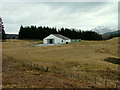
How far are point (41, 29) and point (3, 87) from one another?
3805 inches

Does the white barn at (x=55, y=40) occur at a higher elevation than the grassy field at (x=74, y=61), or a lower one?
higher

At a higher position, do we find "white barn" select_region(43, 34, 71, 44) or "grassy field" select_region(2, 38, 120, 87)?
"white barn" select_region(43, 34, 71, 44)

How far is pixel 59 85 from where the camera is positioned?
1202 centimetres

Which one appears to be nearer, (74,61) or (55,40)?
(74,61)

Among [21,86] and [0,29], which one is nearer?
[21,86]

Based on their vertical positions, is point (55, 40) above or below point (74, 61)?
above

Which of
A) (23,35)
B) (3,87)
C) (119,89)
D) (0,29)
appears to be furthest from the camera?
(23,35)

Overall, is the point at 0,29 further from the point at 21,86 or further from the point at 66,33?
the point at 21,86

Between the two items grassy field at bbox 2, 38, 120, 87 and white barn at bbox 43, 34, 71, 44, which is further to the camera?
white barn at bbox 43, 34, 71, 44

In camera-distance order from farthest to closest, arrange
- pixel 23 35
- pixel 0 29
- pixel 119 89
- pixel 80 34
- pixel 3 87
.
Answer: pixel 80 34 → pixel 23 35 → pixel 0 29 → pixel 119 89 → pixel 3 87

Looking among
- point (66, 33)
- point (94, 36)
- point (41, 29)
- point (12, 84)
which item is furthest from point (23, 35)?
point (12, 84)

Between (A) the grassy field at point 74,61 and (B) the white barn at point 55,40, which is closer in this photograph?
(A) the grassy field at point 74,61

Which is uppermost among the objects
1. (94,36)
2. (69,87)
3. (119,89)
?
(94,36)

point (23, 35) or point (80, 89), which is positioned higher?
point (23, 35)
